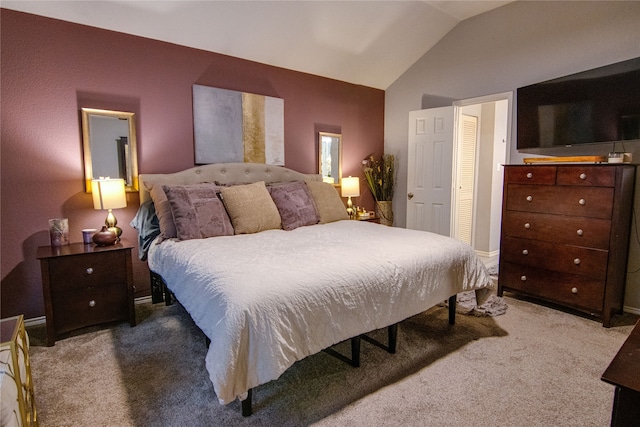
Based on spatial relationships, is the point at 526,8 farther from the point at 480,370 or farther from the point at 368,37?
the point at 480,370

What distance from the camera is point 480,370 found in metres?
2.06

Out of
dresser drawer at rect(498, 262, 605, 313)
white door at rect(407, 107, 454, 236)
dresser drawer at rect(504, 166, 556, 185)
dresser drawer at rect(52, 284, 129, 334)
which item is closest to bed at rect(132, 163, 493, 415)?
dresser drawer at rect(52, 284, 129, 334)

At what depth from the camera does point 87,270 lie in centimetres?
250

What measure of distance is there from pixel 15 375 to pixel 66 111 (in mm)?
2393

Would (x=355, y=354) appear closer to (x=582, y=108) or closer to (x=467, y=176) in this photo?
(x=582, y=108)

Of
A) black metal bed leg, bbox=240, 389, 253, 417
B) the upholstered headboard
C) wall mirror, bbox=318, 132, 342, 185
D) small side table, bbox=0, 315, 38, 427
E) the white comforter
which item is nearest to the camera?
small side table, bbox=0, 315, 38, 427

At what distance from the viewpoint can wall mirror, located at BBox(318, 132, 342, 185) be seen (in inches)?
177

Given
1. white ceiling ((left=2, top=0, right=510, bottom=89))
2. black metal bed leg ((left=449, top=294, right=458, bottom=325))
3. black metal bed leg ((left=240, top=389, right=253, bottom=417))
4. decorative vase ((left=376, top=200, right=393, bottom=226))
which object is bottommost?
black metal bed leg ((left=240, top=389, right=253, bottom=417))

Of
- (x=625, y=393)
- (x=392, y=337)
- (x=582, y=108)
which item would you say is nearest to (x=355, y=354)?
(x=392, y=337)

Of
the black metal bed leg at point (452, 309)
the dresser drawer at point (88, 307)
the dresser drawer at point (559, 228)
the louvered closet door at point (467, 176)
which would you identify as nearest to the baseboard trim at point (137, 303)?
the dresser drawer at point (88, 307)

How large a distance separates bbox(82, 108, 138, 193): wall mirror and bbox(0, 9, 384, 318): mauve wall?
0.06 m

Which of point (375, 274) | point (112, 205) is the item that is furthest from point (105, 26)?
point (375, 274)

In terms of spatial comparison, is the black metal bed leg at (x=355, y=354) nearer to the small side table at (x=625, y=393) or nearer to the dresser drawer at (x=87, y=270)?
the small side table at (x=625, y=393)

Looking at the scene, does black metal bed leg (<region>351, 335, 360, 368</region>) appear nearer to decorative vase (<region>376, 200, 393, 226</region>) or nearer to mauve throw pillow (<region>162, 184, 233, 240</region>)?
mauve throw pillow (<region>162, 184, 233, 240</region>)
